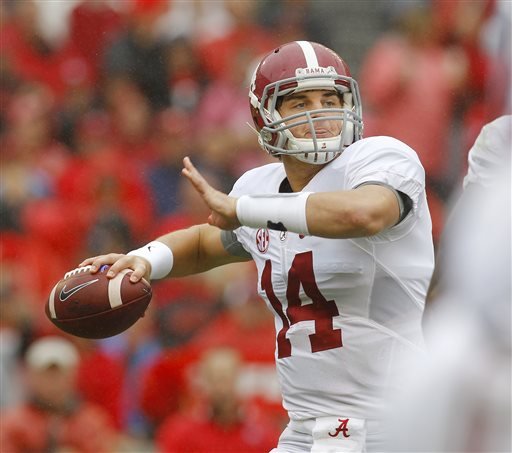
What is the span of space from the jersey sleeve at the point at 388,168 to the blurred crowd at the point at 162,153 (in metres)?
2.23

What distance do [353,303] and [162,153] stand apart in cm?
429

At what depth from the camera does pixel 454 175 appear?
677 centimetres

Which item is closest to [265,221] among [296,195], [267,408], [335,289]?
[296,195]

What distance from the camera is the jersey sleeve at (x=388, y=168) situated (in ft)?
10.4

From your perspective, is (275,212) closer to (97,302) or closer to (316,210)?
(316,210)

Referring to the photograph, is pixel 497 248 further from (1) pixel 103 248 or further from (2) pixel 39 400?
(1) pixel 103 248

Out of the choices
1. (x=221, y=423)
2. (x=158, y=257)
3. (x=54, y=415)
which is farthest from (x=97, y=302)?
(x=54, y=415)

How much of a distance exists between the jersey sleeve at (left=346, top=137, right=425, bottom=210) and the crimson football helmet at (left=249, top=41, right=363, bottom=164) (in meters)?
0.10

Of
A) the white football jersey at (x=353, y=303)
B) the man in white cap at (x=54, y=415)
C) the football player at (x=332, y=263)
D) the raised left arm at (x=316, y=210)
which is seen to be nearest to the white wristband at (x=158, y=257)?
the football player at (x=332, y=263)

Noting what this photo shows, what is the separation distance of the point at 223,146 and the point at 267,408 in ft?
6.19

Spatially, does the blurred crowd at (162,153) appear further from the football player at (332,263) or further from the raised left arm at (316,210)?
the raised left arm at (316,210)

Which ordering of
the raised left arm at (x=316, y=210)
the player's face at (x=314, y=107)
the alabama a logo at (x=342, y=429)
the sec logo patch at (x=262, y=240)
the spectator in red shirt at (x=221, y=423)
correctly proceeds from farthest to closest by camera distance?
the spectator in red shirt at (x=221, y=423) < the sec logo patch at (x=262, y=240) < the player's face at (x=314, y=107) < the alabama a logo at (x=342, y=429) < the raised left arm at (x=316, y=210)

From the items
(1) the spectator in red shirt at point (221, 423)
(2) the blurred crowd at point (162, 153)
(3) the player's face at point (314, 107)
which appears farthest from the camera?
(2) the blurred crowd at point (162, 153)

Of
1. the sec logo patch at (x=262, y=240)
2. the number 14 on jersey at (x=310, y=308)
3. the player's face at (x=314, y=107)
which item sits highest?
the player's face at (x=314, y=107)
